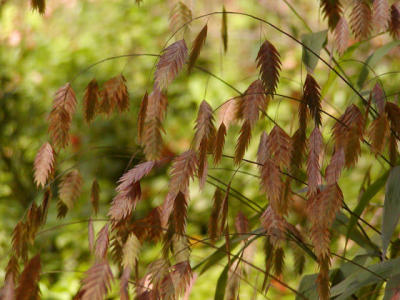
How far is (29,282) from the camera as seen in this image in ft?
3.02

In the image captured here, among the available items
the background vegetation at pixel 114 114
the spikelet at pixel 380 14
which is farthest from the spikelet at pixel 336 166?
the background vegetation at pixel 114 114

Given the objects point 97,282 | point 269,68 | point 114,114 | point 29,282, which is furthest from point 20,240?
point 114,114

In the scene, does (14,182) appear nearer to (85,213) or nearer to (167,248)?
(85,213)

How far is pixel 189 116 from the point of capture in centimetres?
405

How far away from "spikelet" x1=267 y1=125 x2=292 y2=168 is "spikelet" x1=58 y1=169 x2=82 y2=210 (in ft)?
1.38

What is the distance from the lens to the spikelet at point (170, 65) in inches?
34.5

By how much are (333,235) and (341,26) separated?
21.1 inches

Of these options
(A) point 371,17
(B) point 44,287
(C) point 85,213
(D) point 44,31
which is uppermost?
(D) point 44,31

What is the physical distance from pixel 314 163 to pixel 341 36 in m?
0.34

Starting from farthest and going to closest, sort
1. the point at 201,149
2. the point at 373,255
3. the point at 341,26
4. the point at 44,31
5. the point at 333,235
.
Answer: the point at 44,31 < the point at 333,235 < the point at 373,255 < the point at 341,26 < the point at 201,149

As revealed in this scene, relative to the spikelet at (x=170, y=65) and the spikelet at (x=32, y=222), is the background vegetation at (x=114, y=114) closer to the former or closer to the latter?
the spikelet at (x=32, y=222)

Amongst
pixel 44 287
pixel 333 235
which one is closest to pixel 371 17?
pixel 333 235

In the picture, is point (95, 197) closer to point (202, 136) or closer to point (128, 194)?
point (128, 194)

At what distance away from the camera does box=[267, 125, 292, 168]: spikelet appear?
0.91 metres
